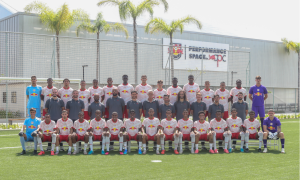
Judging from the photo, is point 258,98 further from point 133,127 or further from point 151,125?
point 133,127

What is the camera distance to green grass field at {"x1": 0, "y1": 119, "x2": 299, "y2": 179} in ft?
20.8

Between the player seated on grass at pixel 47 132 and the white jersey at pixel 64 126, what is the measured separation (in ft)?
0.52

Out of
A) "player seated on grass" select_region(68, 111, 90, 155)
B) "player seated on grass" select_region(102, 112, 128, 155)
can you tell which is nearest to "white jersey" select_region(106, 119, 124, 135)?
"player seated on grass" select_region(102, 112, 128, 155)

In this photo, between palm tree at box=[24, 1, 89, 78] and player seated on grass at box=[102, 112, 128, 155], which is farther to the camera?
palm tree at box=[24, 1, 89, 78]

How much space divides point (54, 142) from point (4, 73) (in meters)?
6.42

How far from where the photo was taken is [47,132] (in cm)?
887

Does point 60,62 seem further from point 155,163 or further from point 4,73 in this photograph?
point 155,163

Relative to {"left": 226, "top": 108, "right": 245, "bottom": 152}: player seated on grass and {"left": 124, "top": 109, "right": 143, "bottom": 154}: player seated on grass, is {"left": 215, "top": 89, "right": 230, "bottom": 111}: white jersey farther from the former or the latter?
{"left": 124, "top": 109, "right": 143, "bottom": 154}: player seated on grass

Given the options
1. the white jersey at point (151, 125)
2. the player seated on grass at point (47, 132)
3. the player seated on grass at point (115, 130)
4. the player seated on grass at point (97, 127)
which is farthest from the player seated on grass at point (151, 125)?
the player seated on grass at point (47, 132)

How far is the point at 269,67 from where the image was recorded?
120ft

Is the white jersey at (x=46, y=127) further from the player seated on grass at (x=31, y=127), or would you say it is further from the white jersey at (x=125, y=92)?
the white jersey at (x=125, y=92)

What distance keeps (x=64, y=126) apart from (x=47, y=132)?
495 mm

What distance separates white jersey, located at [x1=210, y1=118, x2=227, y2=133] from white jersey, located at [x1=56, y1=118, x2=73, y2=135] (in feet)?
13.9

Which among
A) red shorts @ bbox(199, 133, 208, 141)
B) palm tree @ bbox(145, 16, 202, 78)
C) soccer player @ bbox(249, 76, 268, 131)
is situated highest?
palm tree @ bbox(145, 16, 202, 78)
